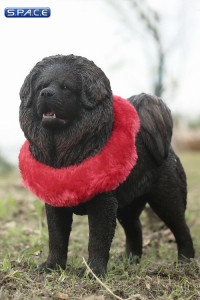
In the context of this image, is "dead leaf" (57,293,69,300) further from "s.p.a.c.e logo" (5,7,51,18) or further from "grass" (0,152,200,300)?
"s.p.a.c.e logo" (5,7,51,18)

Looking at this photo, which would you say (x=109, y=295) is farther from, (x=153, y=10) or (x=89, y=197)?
(x=153, y=10)

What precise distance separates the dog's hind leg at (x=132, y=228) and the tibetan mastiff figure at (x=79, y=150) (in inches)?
15.3

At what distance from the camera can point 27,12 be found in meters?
3.59

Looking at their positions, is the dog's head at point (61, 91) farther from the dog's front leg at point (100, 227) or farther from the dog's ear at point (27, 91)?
the dog's front leg at point (100, 227)

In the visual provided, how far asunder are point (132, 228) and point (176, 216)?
15.8 inches

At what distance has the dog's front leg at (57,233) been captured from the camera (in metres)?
2.69

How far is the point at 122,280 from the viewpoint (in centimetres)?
255

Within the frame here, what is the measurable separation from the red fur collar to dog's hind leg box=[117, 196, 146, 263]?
71 centimetres

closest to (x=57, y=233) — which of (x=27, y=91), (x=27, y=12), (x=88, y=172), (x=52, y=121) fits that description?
(x=88, y=172)

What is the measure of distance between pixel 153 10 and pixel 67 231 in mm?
5559

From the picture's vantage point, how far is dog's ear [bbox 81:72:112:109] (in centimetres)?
244

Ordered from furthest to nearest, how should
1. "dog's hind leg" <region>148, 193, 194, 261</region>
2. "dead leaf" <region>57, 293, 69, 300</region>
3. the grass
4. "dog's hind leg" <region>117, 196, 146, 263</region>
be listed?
1. "dog's hind leg" <region>117, 196, 146, 263</region>
2. "dog's hind leg" <region>148, 193, 194, 261</region>
3. the grass
4. "dead leaf" <region>57, 293, 69, 300</region>

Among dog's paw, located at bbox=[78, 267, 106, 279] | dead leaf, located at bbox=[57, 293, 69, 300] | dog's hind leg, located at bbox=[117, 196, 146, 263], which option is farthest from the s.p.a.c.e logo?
dead leaf, located at bbox=[57, 293, 69, 300]

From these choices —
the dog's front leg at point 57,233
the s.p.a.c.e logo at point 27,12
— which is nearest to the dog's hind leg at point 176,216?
the dog's front leg at point 57,233
